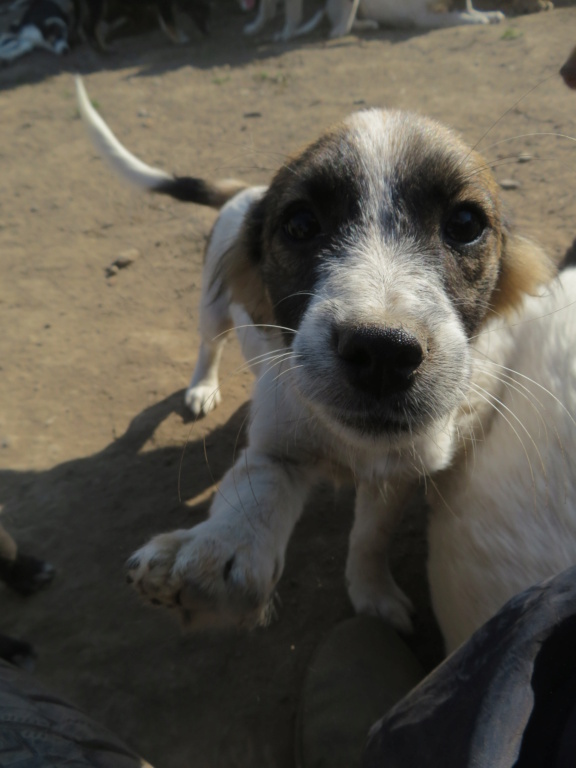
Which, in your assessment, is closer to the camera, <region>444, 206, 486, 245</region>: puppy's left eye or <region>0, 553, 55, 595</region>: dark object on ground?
<region>444, 206, 486, 245</region>: puppy's left eye

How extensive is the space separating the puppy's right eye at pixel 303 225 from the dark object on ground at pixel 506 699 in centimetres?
131

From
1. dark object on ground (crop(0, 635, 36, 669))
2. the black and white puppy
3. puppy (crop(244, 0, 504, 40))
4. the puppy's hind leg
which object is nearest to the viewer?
dark object on ground (crop(0, 635, 36, 669))

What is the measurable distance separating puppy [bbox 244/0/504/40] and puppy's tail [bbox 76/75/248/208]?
7516mm

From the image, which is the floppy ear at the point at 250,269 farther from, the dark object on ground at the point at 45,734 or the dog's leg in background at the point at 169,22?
the dog's leg in background at the point at 169,22

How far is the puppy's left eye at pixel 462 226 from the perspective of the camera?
188 centimetres

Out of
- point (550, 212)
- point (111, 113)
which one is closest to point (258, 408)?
point (550, 212)

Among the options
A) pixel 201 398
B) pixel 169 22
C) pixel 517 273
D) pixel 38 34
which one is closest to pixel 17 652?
pixel 201 398

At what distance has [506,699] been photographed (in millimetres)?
1011

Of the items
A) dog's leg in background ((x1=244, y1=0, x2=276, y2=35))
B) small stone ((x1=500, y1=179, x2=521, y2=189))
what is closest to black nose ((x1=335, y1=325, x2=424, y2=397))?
small stone ((x1=500, y1=179, x2=521, y2=189))

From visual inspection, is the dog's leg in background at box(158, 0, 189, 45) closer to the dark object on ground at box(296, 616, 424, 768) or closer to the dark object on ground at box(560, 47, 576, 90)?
the dark object on ground at box(560, 47, 576, 90)

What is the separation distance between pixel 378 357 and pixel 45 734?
1.27 meters

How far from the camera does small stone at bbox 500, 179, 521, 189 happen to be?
4.65 m

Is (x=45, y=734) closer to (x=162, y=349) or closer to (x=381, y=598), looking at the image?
(x=381, y=598)

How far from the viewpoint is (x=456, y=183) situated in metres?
1.85
